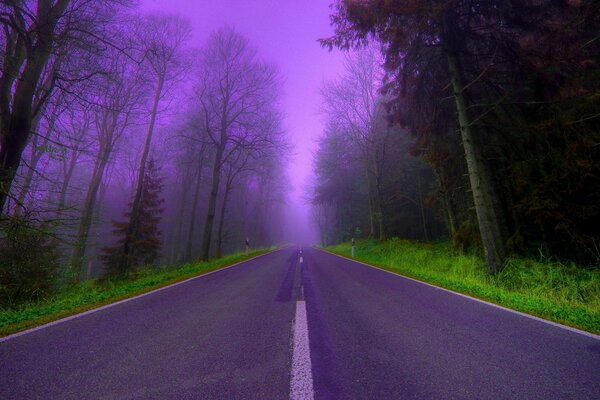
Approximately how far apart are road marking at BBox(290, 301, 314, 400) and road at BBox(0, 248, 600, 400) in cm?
1

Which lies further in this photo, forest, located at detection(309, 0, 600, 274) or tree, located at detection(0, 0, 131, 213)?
forest, located at detection(309, 0, 600, 274)

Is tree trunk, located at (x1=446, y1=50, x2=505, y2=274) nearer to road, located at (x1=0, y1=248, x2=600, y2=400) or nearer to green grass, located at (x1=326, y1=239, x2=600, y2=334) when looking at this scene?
green grass, located at (x1=326, y1=239, x2=600, y2=334)

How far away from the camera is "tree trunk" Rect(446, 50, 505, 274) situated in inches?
289

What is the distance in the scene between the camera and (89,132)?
15320mm

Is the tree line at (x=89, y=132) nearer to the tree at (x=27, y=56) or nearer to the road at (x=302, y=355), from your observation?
the tree at (x=27, y=56)

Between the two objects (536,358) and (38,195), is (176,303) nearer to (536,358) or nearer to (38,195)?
(38,195)

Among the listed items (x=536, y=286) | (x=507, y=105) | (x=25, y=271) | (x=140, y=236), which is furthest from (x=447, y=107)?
(x=140, y=236)

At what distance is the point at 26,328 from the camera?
139 inches

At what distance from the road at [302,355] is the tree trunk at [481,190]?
3.83m

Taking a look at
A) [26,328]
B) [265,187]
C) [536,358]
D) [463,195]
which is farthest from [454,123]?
[265,187]

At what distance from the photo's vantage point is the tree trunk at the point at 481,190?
289 inches

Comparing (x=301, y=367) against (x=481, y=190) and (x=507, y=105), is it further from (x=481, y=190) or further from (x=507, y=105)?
(x=507, y=105)

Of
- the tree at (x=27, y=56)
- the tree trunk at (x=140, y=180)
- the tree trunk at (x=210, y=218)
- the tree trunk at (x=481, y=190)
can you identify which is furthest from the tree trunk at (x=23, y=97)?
the tree trunk at (x=481, y=190)

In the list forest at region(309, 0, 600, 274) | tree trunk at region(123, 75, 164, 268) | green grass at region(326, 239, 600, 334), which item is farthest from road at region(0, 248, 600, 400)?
tree trunk at region(123, 75, 164, 268)
